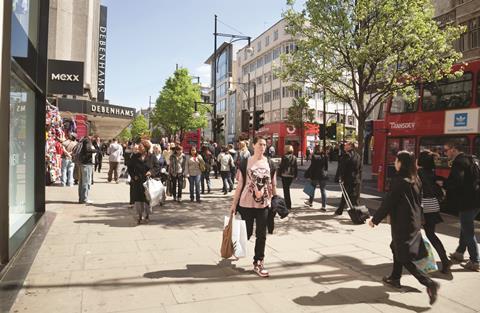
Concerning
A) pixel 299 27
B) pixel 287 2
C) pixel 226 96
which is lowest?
pixel 299 27

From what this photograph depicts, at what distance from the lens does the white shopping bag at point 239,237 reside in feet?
15.9

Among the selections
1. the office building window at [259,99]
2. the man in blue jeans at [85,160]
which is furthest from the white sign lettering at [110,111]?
the office building window at [259,99]

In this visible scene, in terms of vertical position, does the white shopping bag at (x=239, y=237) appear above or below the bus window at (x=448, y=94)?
below

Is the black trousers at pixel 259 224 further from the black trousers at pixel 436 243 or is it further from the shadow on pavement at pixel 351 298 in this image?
the black trousers at pixel 436 243

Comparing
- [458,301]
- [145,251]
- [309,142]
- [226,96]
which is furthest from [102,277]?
[226,96]

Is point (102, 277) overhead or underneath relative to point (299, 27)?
underneath

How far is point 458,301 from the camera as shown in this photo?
4211 millimetres

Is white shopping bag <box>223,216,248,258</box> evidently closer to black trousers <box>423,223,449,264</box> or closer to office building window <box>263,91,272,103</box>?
black trousers <box>423,223,449,264</box>

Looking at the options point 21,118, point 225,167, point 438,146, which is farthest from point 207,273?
point 438,146

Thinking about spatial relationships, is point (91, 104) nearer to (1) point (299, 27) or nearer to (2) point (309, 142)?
(1) point (299, 27)

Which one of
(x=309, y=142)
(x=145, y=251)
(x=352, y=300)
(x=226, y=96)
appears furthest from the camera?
(x=226, y=96)

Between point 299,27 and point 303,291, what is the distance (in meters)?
8.60

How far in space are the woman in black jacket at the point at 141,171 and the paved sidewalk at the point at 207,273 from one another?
0.39 meters

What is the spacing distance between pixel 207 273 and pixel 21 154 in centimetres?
454
